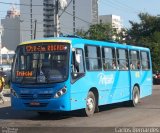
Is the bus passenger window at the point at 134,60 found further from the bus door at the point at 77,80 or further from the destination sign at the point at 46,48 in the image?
the destination sign at the point at 46,48

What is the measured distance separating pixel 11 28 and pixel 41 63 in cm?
10696

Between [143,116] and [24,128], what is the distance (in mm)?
4580

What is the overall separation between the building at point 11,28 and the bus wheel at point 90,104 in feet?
314

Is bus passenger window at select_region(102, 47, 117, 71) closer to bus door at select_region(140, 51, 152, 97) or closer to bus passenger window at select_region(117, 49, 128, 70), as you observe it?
bus passenger window at select_region(117, 49, 128, 70)

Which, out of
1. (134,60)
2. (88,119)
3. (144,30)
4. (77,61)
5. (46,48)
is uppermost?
(144,30)

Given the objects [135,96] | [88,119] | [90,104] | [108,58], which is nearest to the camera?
[88,119]

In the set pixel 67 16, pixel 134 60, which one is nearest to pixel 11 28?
pixel 67 16

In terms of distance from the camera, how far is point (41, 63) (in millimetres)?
14734

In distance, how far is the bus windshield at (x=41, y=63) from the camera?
14.5 metres

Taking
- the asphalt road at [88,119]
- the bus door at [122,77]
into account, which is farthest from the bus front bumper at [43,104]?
the bus door at [122,77]

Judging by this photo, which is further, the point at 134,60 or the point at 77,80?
the point at 134,60

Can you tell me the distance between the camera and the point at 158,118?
14562 mm

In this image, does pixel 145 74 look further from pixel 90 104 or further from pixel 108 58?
pixel 90 104

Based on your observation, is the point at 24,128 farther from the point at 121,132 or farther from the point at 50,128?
the point at 121,132
